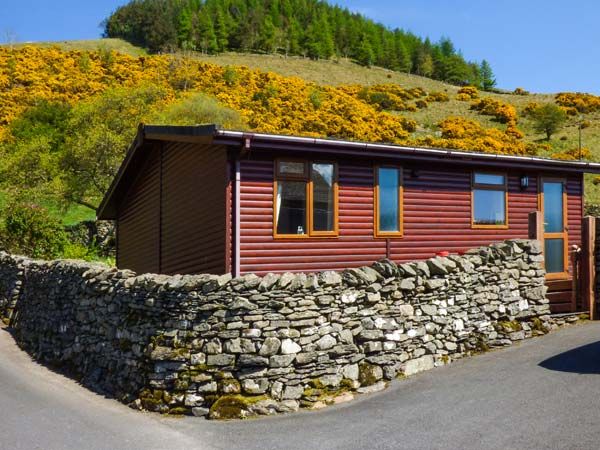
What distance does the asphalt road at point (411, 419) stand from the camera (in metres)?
6.71

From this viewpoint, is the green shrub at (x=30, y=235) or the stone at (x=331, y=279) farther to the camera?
the green shrub at (x=30, y=235)

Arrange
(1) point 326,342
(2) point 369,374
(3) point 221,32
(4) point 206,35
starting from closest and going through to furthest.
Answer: (1) point 326,342
(2) point 369,374
(4) point 206,35
(3) point 221,32

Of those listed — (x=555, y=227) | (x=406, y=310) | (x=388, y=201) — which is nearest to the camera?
(x=406, y=310)

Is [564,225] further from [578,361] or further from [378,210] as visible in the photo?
[578,361]

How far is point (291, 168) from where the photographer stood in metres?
12.1

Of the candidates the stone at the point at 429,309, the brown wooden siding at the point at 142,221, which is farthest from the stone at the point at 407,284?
the brown wooden siding at the point at 142,221

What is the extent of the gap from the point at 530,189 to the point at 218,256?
867 cm

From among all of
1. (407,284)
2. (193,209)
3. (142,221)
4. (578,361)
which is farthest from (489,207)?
(142,221)

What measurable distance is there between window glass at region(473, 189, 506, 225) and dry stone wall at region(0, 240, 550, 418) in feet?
11.6

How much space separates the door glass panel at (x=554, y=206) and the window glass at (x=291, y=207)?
23.2 ft

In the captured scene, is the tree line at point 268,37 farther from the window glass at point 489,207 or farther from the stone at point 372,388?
the stone at point 372,388

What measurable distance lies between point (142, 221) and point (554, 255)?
1157 centimetres

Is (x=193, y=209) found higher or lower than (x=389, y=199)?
lower

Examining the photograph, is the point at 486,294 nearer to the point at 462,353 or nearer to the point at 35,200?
the point at 462,353
